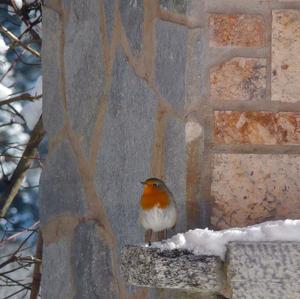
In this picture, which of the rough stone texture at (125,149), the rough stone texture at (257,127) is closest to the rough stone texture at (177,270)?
the rough stone texture at (257,127)

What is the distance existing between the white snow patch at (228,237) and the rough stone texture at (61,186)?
1.03m

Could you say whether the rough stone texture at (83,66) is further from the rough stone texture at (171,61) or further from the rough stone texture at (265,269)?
the rough stone texture at (265,269)

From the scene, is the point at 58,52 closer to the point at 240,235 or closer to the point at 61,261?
the point at 61,261

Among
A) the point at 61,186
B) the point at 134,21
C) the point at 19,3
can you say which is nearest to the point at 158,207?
the point at 134,21

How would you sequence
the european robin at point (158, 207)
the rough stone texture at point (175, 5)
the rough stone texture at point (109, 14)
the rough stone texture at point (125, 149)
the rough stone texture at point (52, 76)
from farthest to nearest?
1. the rough stone texture at point (52, 76)
2. the rough stone texture at point (109, 14)
3. the rough stone texture at point (125, 149)
4. the rough stone texture at point (175, 5)
5. the european robin at point (158, 207)

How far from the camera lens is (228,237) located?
2.20 m

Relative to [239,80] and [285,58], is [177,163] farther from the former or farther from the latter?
[285,58]

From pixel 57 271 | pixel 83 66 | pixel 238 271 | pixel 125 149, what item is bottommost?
pixel 238 271

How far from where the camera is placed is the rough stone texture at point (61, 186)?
3.34 meters

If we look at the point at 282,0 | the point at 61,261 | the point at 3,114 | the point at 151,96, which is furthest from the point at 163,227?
the point at 3,114

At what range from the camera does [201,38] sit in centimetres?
258

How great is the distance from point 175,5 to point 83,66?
0.72 meters

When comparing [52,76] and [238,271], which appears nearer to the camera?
[238,271]

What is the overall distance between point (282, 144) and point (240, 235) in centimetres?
45
